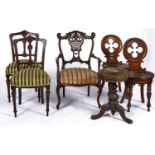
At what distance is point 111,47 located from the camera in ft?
17.2

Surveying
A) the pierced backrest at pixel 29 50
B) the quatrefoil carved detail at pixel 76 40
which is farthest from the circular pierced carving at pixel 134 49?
the pierced backrest at pixel 29 50

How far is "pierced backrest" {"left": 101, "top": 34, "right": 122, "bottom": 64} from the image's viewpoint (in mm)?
5211

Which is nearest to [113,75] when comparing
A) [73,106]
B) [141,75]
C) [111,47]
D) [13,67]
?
[141,75]

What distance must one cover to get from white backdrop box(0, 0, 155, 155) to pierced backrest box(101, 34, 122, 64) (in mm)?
598

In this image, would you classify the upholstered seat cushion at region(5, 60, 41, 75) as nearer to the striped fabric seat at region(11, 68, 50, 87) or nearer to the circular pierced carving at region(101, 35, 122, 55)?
the striped fabric seat at region(11, 68, 50, 87)

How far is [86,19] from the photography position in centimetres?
614

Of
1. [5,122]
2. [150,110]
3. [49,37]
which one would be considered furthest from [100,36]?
[5,122]

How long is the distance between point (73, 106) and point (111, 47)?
1.04 m

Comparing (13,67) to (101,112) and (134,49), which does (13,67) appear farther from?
(134,49)

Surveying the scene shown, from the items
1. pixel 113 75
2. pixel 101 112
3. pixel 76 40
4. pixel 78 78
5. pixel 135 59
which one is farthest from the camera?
pixel 76 40

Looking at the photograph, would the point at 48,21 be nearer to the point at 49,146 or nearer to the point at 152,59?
the point at 152,59

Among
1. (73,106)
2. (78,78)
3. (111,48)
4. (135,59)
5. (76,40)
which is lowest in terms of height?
(73,106)

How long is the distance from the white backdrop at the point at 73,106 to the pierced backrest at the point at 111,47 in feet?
1.96

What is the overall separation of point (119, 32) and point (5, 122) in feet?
9.01
